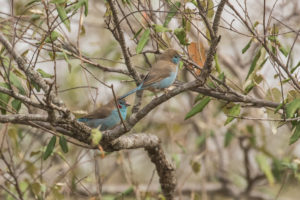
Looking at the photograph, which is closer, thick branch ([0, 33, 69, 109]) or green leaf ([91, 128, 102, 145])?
green leaf ([91, 128, 102, 145])

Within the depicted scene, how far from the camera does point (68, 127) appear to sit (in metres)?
3.50

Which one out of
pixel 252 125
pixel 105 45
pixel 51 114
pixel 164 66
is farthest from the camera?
pixel 105 45

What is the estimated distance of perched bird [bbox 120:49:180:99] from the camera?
4.57 meters

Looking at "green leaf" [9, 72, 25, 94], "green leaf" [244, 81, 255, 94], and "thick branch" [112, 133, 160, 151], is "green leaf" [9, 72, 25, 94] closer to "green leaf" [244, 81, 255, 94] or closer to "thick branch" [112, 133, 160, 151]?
"thick branch" [112, 133, 160, 151]

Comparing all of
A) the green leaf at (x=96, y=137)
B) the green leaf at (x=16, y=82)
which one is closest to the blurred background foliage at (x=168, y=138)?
the green leaf at (x=16, y=82)

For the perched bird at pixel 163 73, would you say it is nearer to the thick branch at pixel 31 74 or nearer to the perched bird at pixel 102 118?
the perched bird at pixel 102 118

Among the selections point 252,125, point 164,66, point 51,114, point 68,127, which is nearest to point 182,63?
point 164,66

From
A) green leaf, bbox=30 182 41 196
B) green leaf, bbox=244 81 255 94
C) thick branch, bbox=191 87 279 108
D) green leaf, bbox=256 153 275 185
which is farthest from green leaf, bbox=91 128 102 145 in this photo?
green leaf, bbox=256 153 275 185

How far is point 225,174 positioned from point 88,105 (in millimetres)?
3646

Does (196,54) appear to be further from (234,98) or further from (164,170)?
(164,170)

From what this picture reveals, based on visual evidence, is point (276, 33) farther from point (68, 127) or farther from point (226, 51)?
point (226, 51)

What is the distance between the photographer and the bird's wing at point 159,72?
15.0 ft

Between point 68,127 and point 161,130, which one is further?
point 161,130

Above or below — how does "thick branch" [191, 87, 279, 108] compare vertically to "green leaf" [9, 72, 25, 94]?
below
